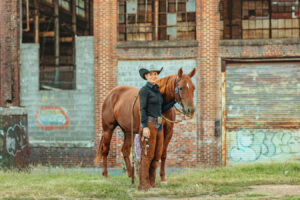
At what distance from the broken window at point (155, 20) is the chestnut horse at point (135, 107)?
8.91 meters

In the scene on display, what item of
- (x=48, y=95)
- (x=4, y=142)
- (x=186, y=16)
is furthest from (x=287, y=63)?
(x=4, y=142)

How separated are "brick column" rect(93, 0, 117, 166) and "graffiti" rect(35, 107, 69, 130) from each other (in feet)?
4.42

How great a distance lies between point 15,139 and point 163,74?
22.7 feet

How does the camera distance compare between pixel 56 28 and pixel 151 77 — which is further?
pixel 56 28

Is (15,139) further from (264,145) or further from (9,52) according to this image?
(264,145)

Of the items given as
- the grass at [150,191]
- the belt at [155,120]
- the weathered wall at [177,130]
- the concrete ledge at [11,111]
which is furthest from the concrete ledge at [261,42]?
the belt at [155,120]

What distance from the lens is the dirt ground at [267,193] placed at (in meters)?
8.33

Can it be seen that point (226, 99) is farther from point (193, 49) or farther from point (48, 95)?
point (48, 95)

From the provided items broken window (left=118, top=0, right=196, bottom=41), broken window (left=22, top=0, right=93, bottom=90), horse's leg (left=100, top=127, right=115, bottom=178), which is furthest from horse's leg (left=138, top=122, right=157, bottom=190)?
broken window (left=22, top=0, right=93, bottom=90)

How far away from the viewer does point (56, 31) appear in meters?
21.6

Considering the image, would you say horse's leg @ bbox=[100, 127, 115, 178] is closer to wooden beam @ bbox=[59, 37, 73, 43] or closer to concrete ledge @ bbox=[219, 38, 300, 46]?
concrete ledge @ bbox=[219, 38, 300, 46]

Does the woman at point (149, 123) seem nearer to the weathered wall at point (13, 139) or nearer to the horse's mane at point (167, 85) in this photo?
the horse's mane at point (167, 85)

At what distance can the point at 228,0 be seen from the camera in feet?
72.5

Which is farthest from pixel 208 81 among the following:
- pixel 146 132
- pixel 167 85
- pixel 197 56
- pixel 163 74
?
pixel 146 132
